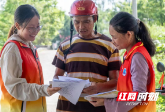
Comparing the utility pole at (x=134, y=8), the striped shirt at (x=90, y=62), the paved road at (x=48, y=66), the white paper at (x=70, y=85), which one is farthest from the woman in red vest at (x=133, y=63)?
the paved road at (x=48, y=66)

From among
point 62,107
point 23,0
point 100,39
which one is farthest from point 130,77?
point 23,0

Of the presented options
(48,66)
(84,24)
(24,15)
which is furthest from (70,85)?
(48,66)

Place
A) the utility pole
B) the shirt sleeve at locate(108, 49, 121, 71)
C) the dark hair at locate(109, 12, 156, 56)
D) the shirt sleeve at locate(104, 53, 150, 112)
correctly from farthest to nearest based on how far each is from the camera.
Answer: the utility pole, the shirt sleeve at locate(108, 49, 121, 71), the dark hair at locate(109, 12, 156, 56), the shirt sleeve at locate(104, 53, 150, 112)

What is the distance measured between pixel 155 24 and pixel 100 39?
54.6 inches

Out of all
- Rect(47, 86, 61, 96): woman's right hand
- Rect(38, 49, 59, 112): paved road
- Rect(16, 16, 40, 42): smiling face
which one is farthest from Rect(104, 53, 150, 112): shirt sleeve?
Rect(38, 49, 59, 112): paved road

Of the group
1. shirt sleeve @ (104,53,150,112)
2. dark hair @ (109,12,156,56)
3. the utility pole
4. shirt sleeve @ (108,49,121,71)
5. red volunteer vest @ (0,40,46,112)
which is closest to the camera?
shirt sleeve @ (104,53,150,112)

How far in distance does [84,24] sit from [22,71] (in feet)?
1.67

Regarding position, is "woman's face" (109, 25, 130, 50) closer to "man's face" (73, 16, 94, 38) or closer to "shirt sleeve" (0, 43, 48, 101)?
"man's face" (73, 16, 94, 38)

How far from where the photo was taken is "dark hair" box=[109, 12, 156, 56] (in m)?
1.18

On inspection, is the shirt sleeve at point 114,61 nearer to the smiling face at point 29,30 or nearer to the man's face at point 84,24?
the man's face at point 84,24

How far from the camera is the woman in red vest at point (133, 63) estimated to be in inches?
41.4

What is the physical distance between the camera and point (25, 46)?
1379 millimetres

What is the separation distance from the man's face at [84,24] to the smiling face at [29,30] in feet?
0.87

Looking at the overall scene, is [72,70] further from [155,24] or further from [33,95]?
[155,24]
